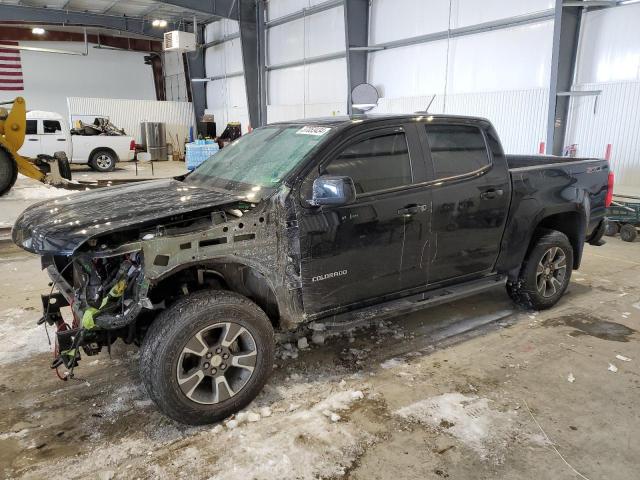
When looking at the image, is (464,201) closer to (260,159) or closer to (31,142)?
(260,159)

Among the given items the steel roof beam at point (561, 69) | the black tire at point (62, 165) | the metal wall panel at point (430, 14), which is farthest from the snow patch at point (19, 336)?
the metal wall panel at point (430, 14)

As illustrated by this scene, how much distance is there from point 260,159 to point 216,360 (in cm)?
148

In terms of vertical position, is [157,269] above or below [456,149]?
below

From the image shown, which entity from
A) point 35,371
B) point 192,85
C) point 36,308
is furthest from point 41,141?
point 35,371

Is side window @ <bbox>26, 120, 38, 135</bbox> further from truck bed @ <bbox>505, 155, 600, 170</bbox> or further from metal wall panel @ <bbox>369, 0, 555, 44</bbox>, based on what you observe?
truck bed @ <bbox>505, 155, 600, 170</bbox>

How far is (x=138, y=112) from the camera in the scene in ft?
73.0

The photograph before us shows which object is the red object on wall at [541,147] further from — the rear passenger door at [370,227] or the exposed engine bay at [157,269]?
the exposed engine bay at [157,269]

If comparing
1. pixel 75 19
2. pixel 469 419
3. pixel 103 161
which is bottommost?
pixel 469 419

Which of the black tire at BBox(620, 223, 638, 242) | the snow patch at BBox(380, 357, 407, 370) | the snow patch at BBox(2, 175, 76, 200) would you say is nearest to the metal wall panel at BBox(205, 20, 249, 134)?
the snow patch at BBox(2, 175, 76, 200)

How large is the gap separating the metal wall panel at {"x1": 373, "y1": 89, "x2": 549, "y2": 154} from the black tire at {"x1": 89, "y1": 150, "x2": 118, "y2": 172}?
1117 cm

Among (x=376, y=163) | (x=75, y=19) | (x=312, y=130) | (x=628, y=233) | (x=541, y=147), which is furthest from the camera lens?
(x=75, y=19)

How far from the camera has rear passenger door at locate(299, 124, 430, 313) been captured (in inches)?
122

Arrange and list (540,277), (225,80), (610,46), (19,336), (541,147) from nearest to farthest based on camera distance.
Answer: (19,336) → (540,277) → (610,46) → (541,147) → (225,80)

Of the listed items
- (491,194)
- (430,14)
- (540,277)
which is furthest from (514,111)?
(491,194)
